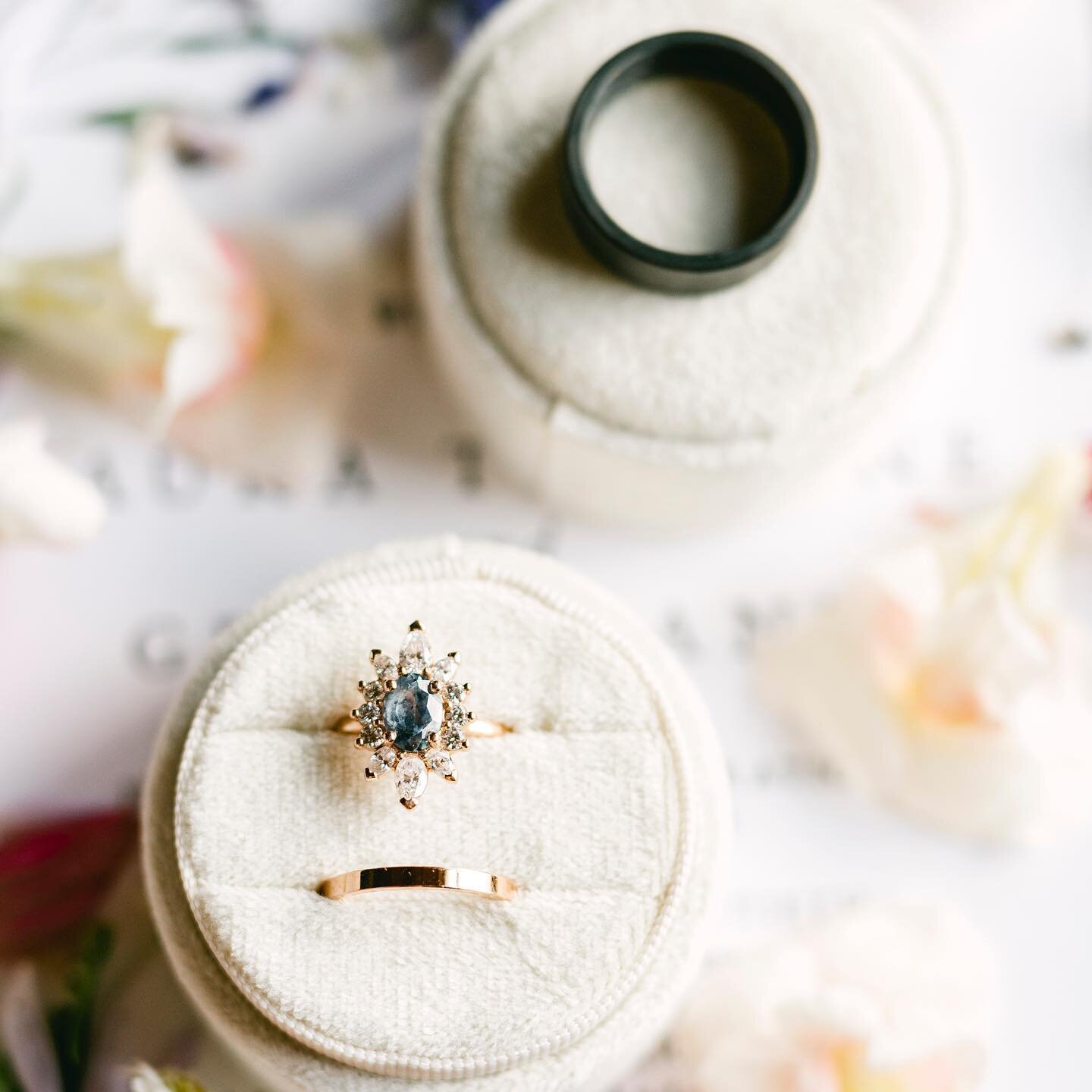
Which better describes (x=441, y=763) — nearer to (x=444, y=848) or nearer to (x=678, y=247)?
(x=444, y=848)

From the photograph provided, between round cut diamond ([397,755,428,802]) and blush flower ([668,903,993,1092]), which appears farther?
blush flower ([668,903,993,1092])

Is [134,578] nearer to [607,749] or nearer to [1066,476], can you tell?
[607,749]

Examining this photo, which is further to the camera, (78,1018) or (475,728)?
(78,1018)

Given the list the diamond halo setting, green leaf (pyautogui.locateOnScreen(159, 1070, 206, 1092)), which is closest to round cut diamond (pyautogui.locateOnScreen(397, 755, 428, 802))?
the diamond halo setting

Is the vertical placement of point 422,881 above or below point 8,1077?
above

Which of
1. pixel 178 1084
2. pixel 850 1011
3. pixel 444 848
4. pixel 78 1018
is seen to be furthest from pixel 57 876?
pixel 850 1011

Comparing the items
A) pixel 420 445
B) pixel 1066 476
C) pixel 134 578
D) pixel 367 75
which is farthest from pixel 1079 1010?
pixel 367 75

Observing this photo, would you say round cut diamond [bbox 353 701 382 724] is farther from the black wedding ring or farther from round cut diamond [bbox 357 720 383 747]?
the black wedding ring
